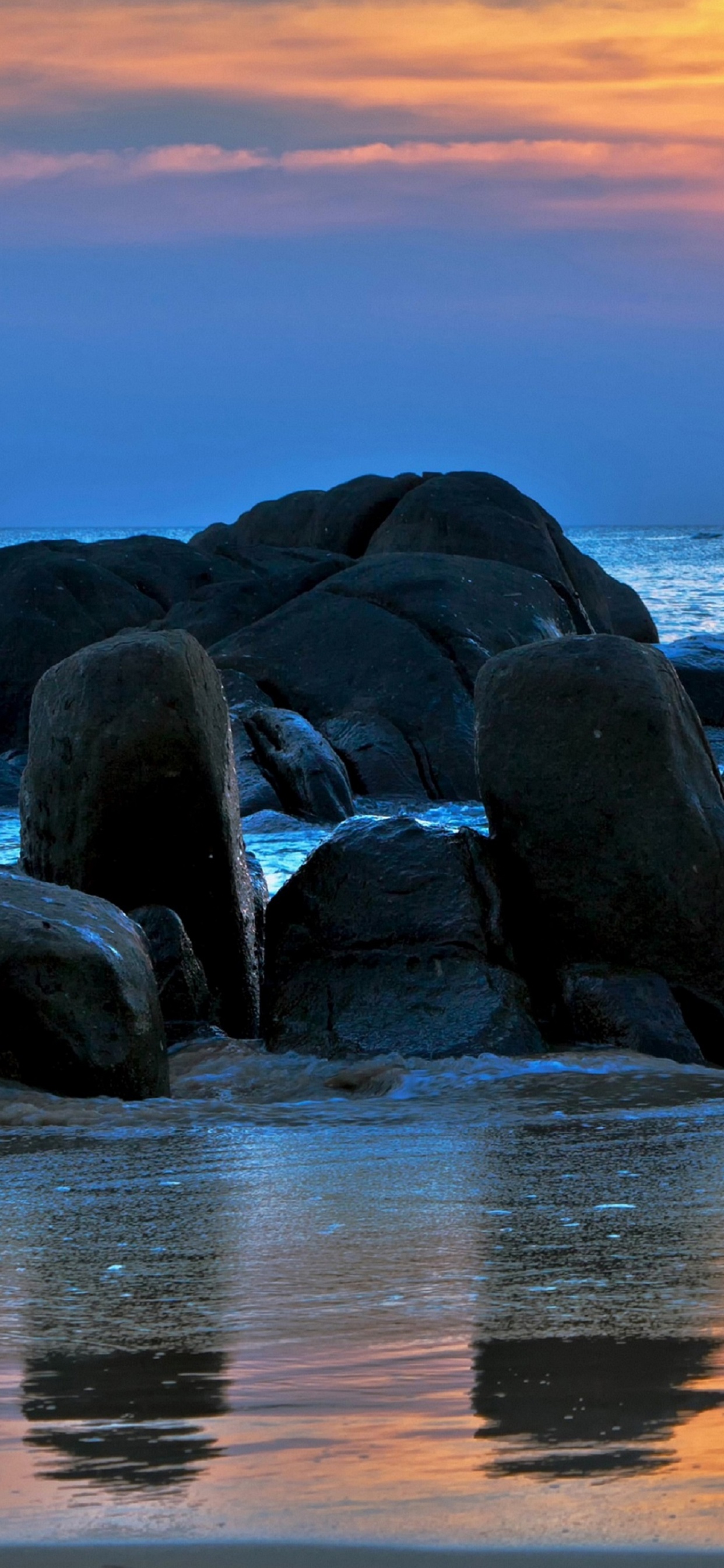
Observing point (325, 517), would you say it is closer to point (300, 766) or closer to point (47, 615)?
point (47, 615)

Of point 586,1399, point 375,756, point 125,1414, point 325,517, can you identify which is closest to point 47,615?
point 375,756

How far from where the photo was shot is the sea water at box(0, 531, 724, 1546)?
1659 millimetres

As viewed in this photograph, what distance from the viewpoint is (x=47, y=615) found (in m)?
18.8

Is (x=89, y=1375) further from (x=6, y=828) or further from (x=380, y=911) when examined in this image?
(x=6, y=828)

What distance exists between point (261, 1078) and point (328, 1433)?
364 centimetres

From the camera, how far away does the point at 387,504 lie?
920 inches

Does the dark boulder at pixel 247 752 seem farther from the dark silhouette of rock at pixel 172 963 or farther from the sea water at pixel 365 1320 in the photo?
the sea water at pixel 365 1320

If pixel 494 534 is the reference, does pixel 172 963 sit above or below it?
below

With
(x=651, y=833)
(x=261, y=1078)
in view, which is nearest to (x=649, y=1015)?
(x=651, y=833)

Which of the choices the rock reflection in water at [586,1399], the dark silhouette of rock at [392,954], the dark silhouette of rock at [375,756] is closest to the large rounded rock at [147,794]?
the dark silhouette of rock at [392,954]

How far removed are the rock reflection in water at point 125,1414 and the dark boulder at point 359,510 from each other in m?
21.3

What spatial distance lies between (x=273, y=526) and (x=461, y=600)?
10.7 metres

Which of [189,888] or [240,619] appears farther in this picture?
[240,619]

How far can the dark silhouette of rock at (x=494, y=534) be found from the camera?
20.0 m
